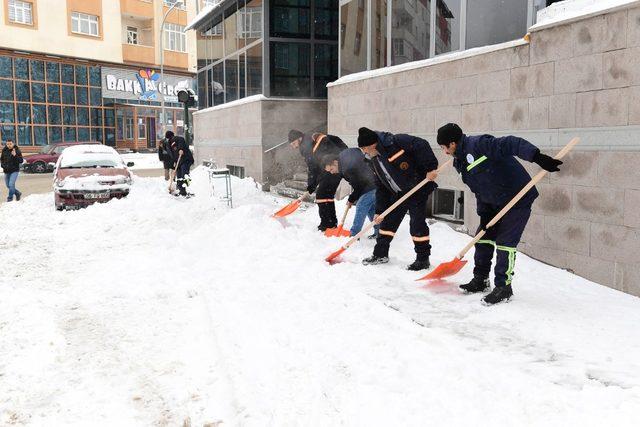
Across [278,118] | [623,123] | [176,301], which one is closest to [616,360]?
[623,123]

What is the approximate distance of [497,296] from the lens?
471cm

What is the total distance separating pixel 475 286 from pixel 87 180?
9024 mm

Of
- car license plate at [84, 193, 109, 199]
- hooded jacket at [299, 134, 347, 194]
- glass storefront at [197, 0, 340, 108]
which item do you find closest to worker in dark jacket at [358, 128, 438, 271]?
hooded jacket at [299, 134, 347, 194]

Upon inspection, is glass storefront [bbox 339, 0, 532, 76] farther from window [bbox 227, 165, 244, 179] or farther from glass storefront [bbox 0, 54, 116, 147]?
glass storefront [bbox 0, 54, 116, 147]

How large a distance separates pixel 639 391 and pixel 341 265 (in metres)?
3.55

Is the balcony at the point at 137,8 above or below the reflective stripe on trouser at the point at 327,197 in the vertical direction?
above

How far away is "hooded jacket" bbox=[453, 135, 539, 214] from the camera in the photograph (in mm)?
4629

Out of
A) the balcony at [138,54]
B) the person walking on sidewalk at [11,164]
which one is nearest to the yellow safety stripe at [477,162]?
the person walking on sidewalk at [11,164]

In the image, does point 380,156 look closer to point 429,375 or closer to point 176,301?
point 176,301

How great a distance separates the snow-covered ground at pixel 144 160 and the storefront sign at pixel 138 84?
417cm

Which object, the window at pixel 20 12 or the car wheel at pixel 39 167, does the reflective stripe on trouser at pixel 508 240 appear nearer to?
the car wheel at pixel 39 167

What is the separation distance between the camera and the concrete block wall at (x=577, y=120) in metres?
5.04

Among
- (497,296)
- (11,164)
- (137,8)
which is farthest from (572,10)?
(137,8)

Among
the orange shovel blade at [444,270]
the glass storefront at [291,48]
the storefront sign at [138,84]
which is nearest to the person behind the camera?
the orange shovel blade at [444,270]
